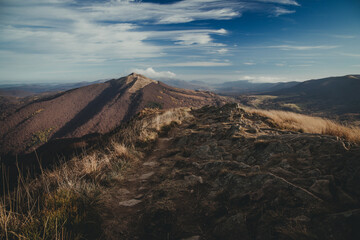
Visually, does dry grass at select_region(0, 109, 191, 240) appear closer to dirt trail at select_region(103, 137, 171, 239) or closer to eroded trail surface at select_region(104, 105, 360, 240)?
dirt trail at select_region(103, 137, 171, 239)

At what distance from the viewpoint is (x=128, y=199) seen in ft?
13.5

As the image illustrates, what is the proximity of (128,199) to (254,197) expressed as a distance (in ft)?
9.54

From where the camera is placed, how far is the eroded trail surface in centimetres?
236

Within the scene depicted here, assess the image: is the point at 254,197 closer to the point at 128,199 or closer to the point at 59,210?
the point at 128,199

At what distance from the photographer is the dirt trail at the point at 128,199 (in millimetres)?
3053

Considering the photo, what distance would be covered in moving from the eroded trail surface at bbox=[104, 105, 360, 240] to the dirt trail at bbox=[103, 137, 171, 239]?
0.06 ft

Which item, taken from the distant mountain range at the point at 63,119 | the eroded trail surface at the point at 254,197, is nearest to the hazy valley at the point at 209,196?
the eroded trail surface at the point at 254,197

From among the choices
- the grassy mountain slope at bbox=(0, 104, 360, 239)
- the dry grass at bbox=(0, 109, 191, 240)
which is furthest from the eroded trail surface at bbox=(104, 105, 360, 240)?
the dry grass at bbox=(0, 109, 191, 240)

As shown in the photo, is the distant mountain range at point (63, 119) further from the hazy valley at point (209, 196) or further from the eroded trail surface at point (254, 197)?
the eroded trail surface at point (254, 197)

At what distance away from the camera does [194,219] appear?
10.2 ft

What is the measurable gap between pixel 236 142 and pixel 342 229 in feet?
14.1

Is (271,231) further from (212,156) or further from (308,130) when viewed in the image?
(308,130)

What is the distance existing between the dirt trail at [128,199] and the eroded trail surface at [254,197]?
18mm

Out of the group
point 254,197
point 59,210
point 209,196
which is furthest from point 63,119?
point 254,197
